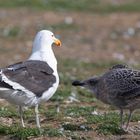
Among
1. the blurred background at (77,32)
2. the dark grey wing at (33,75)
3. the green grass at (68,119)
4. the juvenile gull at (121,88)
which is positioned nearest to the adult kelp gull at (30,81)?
the dark grey wing at (33,75)

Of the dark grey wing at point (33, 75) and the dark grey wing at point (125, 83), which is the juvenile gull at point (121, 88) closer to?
the dark grey wing at point (125, 83)

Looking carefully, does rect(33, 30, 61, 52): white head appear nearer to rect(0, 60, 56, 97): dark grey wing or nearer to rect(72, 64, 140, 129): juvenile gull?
rect(0, 60, 56, 97): dark grey wing

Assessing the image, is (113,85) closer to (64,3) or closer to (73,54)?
(73,54)

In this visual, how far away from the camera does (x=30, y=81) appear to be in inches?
398

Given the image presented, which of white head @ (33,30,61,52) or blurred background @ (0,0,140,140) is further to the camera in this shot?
blurred background @ (0,0,140,140)

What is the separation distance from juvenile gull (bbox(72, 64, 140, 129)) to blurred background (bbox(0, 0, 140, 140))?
4.26 metres

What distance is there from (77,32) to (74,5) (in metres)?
4.14

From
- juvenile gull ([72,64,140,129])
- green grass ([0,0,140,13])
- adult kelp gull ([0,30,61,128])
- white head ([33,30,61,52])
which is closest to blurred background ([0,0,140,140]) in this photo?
green grass ([0,0,140,13])

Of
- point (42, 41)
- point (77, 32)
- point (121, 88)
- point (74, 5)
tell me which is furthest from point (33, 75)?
point (74, 5)

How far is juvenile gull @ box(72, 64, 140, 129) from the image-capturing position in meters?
10.1

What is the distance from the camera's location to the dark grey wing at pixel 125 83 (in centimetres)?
1010

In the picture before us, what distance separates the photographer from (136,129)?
10.6 m

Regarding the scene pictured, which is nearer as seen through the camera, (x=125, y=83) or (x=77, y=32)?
(x=125, y=83)

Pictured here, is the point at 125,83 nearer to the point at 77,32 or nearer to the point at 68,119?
the point at 68,119
